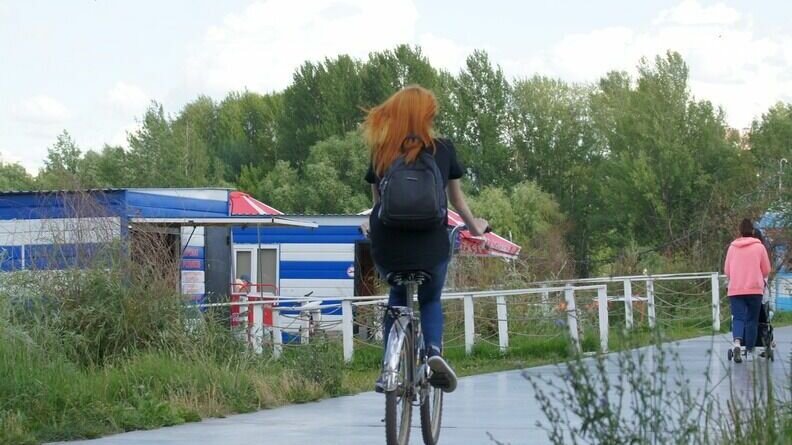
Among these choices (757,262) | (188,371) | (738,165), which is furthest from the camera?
(738,165)

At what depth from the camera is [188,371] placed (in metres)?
10.2

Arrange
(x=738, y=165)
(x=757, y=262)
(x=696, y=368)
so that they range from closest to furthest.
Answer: (x=696, y=368), (x=757, y=262), (x=738, y=165)

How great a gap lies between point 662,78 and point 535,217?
9.40 metres

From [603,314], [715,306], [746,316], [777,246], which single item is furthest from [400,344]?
[777,246]

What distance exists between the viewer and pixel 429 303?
7.27m

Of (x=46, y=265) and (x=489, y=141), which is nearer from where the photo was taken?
(x=46, y=265)

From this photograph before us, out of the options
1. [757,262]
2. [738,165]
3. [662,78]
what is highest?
[662,78]

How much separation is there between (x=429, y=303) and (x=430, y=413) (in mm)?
571

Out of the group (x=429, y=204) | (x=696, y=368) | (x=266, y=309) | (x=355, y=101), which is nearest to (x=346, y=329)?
(x=266, y=309)

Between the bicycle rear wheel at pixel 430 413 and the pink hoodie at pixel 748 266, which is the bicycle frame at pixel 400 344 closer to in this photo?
the bicycle rear wheel at pixel 430 413

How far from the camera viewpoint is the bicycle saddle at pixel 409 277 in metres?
7.00

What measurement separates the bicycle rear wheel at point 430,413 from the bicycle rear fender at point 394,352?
13.6 inches

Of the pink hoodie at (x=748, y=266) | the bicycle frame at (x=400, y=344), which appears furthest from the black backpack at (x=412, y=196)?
the pink hoodie at (x=748, y=266)

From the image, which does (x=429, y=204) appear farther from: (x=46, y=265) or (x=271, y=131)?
(x=271, y=131)
